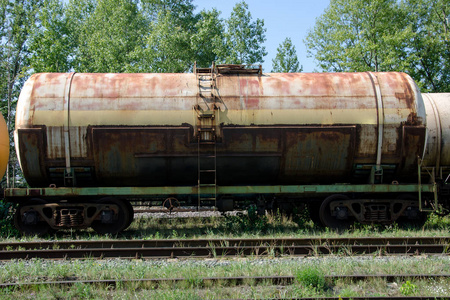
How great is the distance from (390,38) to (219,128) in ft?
61.8

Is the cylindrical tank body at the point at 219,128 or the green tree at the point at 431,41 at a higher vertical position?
the green tree at the point at 431,41

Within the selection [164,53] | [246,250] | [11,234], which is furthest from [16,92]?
[246,250]

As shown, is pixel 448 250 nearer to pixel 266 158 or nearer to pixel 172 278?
pixel 266 158

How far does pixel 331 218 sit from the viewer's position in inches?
422

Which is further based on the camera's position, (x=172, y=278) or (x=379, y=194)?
(x=379, y=194)

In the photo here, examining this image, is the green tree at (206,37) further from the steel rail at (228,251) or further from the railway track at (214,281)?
the railway track at (214,281)

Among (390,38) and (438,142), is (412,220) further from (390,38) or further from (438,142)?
(390,38)

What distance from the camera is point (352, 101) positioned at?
1044cm

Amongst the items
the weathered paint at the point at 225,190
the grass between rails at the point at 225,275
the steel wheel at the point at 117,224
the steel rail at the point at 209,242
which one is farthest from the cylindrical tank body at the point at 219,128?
the grass between rails at the point at 225,275

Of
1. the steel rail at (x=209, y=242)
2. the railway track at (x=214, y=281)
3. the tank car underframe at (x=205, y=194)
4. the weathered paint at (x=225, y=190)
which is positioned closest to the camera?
the railway track at (x=214, y=281)

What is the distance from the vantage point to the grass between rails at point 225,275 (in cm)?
600

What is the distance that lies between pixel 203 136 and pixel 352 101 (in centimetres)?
405

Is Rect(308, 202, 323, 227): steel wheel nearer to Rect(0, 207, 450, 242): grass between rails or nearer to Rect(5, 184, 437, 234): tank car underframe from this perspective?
Rect(0, 207, 450, 242): grass between rails

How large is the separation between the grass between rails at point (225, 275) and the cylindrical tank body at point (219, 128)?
9.69ft
